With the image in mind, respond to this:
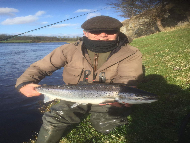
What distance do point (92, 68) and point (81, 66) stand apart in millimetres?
391

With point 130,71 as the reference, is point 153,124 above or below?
below

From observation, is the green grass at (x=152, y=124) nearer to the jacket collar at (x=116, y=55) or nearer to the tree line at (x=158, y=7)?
the jacket collar at (x=116, y=55)

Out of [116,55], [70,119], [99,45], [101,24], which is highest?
[101,24]

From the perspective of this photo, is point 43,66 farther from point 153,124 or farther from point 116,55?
point 153,124

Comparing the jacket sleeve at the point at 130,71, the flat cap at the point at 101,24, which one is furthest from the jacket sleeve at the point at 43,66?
the jacket sleeve at the point at 130,71

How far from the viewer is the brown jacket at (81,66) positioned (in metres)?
4.33

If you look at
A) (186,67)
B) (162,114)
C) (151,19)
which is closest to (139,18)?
(151,19)

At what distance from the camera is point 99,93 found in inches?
151

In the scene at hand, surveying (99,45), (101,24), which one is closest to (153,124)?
(99,45)

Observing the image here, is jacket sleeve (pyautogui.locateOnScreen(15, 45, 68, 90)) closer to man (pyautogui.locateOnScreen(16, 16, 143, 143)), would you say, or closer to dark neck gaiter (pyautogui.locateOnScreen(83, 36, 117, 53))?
man (pyautogui.locateOnScreen(16, 16, 143, 143))

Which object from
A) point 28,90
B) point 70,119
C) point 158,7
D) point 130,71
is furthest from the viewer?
point 158,7

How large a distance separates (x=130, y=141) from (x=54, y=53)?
3880 mm

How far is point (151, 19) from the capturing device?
102 feet

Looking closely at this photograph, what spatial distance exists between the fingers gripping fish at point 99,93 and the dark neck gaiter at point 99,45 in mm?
1383
